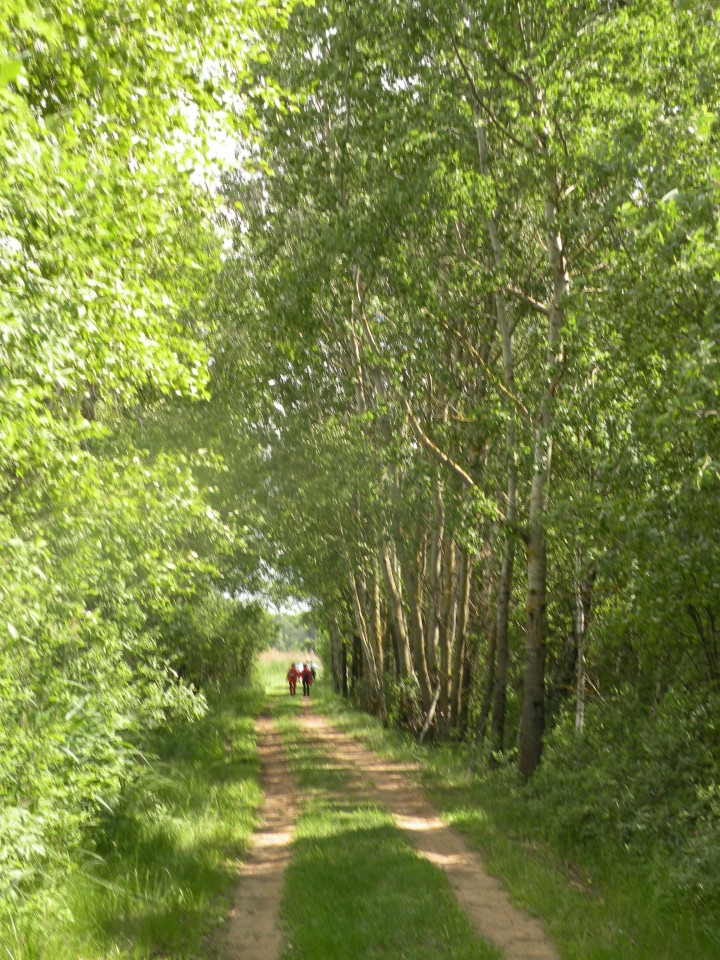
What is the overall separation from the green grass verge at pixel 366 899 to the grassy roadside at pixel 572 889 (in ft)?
2.58

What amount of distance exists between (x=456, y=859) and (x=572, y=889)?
1.96m

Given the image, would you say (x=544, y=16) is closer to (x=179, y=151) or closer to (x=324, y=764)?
(x=179, y=151)

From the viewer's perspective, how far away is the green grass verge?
24.8 feet

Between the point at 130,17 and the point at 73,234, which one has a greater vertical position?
the point at 130,17

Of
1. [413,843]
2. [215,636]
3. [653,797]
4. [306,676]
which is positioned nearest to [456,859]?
[413,843]

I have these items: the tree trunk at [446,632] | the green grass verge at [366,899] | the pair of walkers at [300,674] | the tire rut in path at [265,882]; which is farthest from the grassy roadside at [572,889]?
the pair of walkers at [300,674]

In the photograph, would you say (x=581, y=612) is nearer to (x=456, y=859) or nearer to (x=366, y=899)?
(x=456, y=859)

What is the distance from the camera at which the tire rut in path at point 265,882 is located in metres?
8.05

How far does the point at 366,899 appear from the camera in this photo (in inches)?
347

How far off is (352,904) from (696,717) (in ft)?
15.5

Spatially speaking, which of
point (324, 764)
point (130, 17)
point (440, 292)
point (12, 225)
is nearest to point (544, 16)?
point (440, 292)

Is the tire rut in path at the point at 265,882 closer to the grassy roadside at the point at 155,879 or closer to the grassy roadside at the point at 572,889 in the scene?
the grassy roadside at the point at 155,879

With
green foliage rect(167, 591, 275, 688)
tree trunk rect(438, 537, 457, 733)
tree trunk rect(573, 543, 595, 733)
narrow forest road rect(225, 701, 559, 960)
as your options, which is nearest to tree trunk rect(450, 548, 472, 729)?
tree trunk rect(438, 537, 457, 733)

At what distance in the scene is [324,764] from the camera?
19531 millimetres
